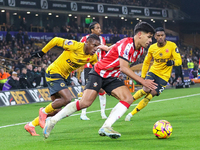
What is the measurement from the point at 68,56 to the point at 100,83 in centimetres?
135

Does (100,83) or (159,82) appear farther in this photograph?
(159,82)

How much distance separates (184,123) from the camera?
809cm

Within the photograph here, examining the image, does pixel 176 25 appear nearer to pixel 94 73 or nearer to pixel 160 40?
pixel 160 40

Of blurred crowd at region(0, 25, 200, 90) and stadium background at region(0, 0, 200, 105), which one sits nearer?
blurred crowd at region(0, 25, 200, 90)

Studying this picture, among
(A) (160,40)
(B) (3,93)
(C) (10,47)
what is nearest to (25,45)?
(C) (10,47)

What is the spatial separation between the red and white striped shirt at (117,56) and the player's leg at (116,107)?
0.24 meters

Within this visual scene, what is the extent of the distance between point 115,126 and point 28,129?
2.14 metres

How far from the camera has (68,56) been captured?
7168 mm

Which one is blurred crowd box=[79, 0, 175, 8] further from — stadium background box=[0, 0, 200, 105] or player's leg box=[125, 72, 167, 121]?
player's leg box=[125, 72, 167, 121]

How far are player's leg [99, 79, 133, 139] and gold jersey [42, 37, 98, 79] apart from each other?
1.21 meters

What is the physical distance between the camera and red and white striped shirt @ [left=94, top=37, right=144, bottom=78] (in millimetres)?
5797

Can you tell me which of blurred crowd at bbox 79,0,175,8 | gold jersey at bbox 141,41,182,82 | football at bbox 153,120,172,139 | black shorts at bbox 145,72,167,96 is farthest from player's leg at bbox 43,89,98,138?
blurred crowd at bbox 79,0,175,8

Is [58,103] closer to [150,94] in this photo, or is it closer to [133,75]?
[133,75]

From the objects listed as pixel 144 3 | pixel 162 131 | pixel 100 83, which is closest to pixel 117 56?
pixel 100 83
